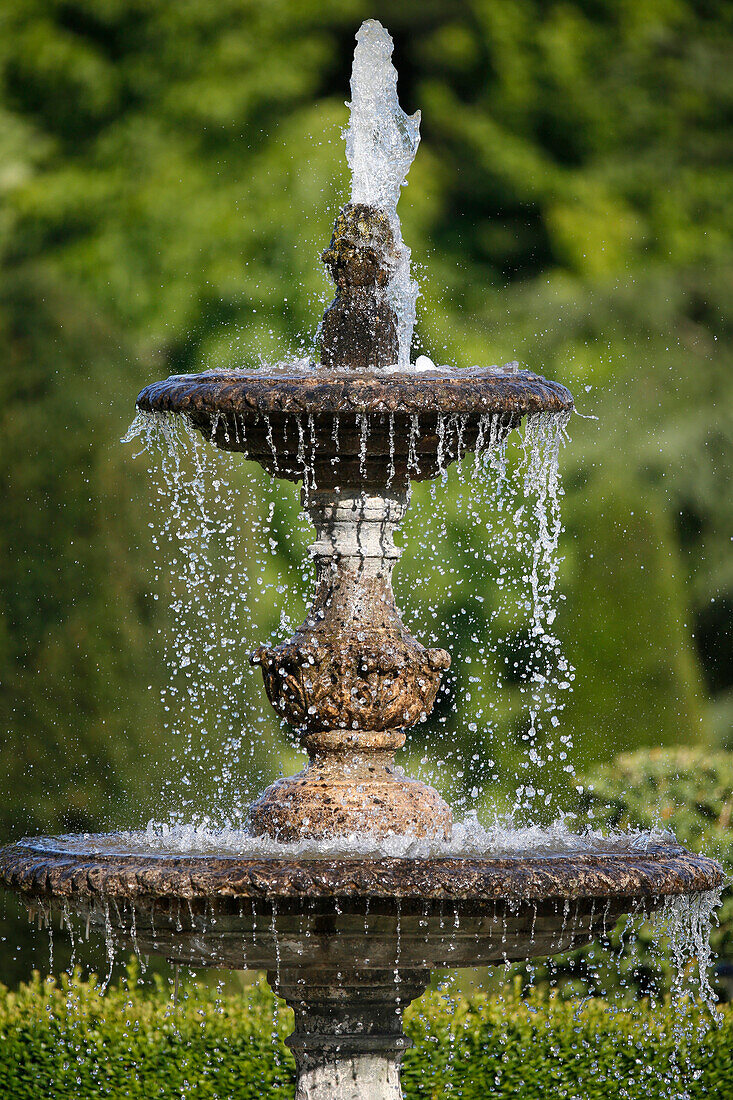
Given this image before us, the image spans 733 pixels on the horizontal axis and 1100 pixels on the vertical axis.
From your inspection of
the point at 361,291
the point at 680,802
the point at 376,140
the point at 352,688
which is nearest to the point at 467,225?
the point at 680,802

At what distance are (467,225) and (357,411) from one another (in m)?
9.28

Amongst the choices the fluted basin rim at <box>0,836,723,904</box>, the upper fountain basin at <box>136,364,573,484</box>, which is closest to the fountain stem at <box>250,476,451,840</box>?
the upper fountain basin at <box>136,364,573,484</box>

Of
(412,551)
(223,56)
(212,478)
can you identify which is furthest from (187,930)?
(223,56)

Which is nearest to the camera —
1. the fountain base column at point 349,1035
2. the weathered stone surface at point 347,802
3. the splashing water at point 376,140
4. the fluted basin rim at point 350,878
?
the fluted basin rim at point 350,878

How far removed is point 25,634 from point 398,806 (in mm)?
4969

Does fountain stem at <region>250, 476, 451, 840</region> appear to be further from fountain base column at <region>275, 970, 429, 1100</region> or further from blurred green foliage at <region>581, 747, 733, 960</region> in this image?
blurred green foliage at <region>581, 747, 733, 960</region>

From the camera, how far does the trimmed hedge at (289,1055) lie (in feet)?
25.7

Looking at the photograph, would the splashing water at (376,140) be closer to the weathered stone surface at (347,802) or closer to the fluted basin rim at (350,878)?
the weathered stone surface at (347,802)

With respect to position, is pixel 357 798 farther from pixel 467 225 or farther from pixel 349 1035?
pixel 467 225

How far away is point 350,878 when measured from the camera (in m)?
4.25

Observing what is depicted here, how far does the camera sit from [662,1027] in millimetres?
7980

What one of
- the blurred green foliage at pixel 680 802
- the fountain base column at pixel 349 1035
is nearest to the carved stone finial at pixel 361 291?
the fountain base column at pixel 349 1035

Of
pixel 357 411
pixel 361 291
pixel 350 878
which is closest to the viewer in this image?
pixel 350 878

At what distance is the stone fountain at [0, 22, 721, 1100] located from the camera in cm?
436
